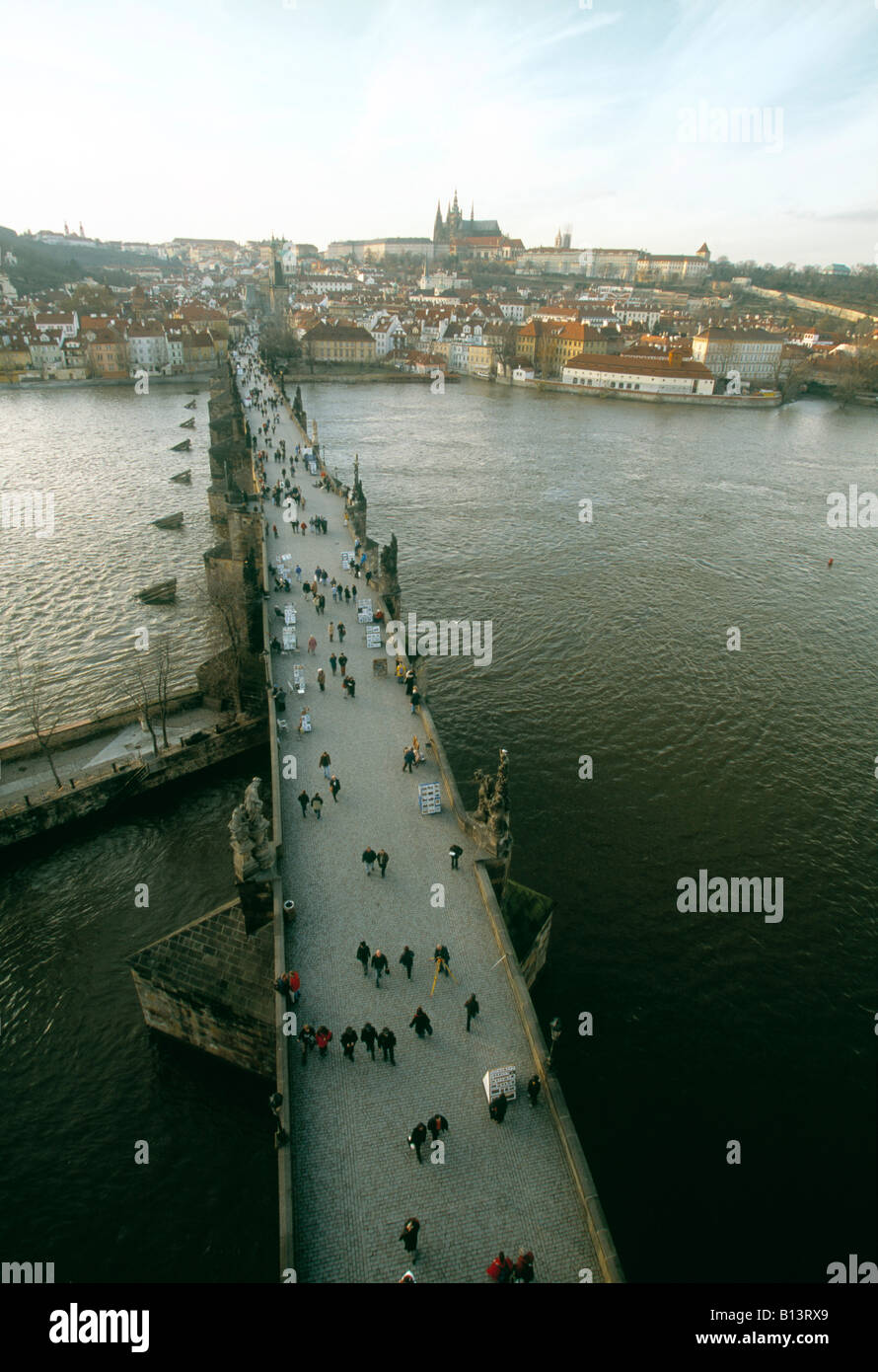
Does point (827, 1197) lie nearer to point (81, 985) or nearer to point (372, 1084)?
point (372, 1084)

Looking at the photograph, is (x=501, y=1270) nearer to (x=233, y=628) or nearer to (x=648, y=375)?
(x=233, y=628)

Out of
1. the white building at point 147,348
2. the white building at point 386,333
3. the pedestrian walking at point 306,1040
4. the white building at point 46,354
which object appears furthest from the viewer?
the white building at point 386,333

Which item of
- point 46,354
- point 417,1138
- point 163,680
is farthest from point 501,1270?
point 46,354

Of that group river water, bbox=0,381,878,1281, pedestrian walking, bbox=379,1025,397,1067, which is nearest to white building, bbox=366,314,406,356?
river water, bbox=0,381,878,1281

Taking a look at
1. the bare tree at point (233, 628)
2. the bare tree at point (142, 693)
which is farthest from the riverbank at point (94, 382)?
the bare tree at point (233, 628)

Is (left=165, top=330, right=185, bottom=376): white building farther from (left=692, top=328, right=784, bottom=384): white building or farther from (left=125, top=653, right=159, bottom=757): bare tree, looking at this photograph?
(left=125, top=653, right=159, bottom=757): bare tree

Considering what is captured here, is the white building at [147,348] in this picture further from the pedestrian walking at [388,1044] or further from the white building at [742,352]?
the pedestrian walking at [388,1044]
